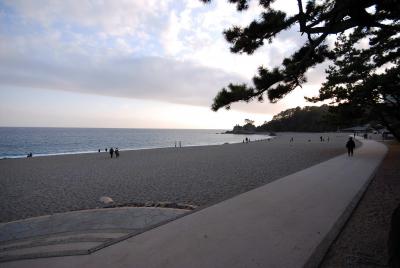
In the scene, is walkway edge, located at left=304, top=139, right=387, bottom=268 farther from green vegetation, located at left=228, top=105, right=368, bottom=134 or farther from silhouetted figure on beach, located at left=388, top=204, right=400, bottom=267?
green vegetation, located at left=228, top=105, right=368, bottom=134

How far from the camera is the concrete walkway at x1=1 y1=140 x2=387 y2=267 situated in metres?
3.33

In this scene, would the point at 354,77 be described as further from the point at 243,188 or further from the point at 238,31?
the point at 238,31

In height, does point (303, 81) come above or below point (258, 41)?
below

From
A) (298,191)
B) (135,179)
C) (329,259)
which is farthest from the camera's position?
(135,179)

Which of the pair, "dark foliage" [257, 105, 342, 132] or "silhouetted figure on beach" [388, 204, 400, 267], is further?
"dark foliage" [257, 105, 342, 132]

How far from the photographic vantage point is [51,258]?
11.8 feet

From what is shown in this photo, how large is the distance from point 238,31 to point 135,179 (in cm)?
905

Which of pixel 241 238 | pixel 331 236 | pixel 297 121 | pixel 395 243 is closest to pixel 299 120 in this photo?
pixel 297 121

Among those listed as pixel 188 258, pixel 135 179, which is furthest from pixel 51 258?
pixel 135 179

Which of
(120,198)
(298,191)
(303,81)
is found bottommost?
(120,198)

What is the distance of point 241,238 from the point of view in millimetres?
3961

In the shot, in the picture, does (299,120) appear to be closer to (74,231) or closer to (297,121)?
(297,121)

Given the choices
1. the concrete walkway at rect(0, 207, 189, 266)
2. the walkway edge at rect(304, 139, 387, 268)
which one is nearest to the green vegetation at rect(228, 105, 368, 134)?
the walkway edge at rect(304, 139, 387, 268)

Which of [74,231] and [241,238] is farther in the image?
[74,231]
